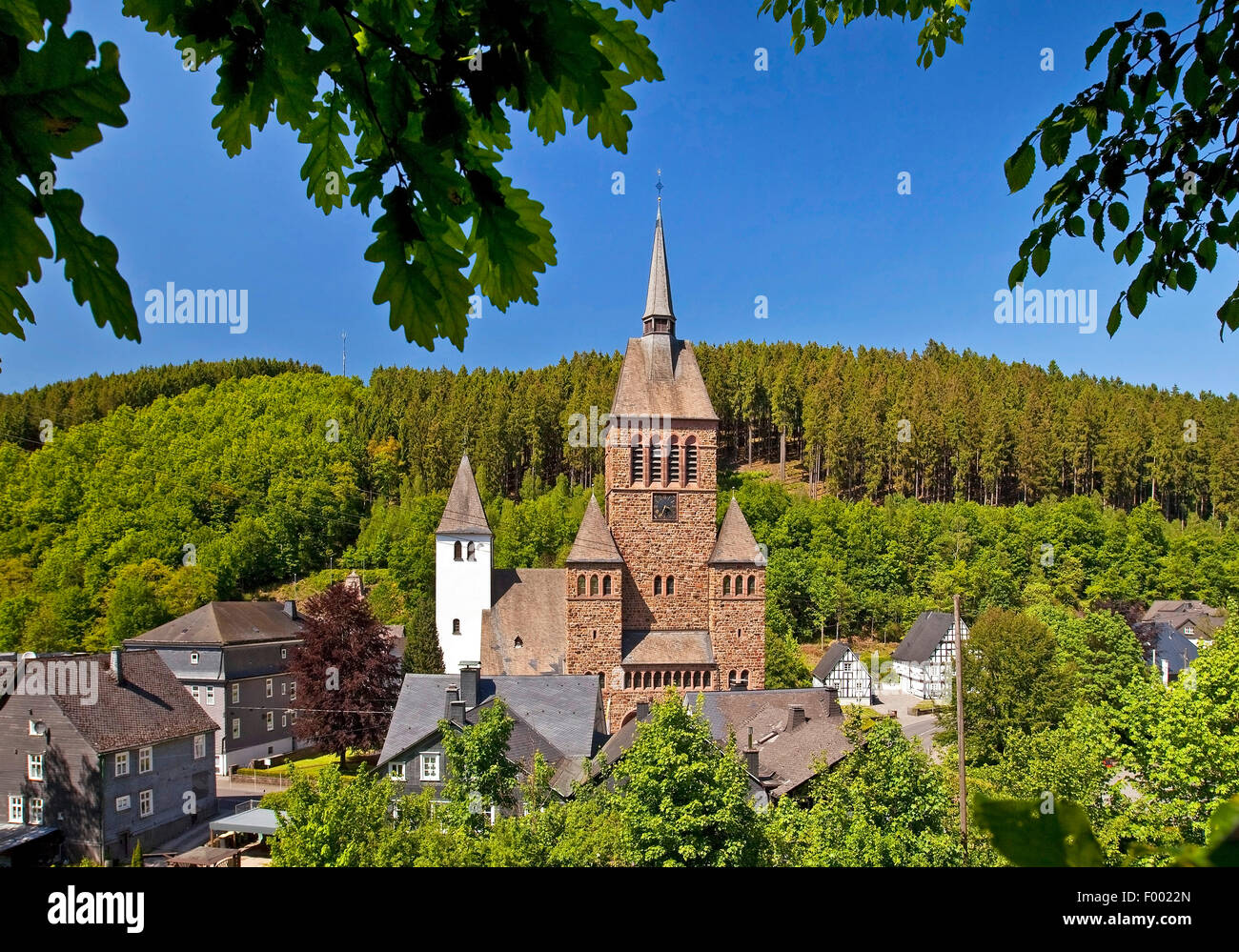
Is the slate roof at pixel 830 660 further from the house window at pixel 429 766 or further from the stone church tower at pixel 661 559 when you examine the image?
the house window at pixel 429 766

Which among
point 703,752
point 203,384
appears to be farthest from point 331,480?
point 703,752

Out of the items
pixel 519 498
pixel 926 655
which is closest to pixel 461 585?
pixel 519 498

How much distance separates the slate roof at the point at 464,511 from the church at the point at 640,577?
0.06m

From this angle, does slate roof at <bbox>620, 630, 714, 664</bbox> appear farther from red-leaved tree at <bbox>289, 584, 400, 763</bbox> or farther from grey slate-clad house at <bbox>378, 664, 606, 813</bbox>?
red-leaved tree at <bbox>289, 584, 400, 763</bbox>

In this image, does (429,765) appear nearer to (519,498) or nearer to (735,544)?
(735,544)

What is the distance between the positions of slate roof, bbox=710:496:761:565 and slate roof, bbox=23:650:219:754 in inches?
743

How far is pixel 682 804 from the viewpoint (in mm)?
14062

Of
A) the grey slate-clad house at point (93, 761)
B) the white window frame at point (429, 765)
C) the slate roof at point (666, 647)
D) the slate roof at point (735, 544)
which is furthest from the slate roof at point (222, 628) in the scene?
the slate roof at point (735, 544)

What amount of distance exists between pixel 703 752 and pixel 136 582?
37.3m

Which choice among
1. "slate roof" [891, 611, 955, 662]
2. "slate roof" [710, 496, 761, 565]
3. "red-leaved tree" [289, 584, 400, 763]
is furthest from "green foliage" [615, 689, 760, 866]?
"slate roof" [891, 611, 955, 662]

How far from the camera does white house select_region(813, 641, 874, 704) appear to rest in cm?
4531
